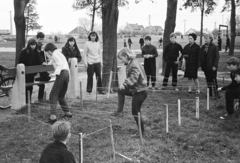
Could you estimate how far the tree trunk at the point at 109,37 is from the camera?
33.2 ft

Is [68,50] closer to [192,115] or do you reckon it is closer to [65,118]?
[65,118]

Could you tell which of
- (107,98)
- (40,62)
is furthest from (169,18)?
(40,62)

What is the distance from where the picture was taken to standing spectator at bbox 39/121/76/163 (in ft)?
10.3

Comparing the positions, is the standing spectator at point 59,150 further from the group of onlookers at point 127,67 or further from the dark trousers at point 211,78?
the dark trousers at point 211,78

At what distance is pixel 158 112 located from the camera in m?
7.63

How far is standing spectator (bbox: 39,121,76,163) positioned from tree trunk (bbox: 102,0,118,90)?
695 cm

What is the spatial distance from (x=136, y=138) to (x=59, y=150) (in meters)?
2.67

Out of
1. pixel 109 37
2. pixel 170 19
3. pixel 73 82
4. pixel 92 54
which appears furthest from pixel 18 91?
pixel 170 19

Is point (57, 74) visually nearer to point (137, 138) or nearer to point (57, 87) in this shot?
point (57, 87)

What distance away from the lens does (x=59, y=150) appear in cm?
320

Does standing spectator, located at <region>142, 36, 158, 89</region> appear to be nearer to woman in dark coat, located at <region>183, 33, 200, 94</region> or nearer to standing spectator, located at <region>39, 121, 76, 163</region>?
woman in dark coat, located at <region>183, 33, 200, 94</region>

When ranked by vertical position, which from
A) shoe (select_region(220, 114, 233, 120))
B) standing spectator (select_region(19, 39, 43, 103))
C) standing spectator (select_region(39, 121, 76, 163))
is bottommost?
shoe (select_region(220, 114, 233, 120))

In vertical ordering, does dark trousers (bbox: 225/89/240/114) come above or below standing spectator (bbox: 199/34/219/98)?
below

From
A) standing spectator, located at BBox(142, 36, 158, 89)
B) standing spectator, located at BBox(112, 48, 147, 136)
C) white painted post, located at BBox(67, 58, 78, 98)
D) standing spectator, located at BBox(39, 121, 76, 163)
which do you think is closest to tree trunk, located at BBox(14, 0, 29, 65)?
white painted post, located at BBox(67, 58, 78, 98)
